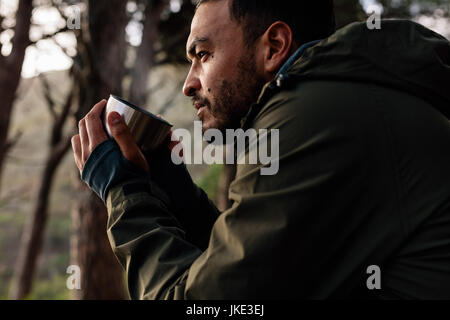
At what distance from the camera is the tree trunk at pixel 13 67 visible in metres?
4.66

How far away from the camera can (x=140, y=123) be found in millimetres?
1467

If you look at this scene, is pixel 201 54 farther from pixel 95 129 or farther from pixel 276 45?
pixel 95 129

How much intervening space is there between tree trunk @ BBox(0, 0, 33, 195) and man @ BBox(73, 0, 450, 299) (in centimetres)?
395

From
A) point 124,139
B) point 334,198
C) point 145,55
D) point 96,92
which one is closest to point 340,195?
point 334,198

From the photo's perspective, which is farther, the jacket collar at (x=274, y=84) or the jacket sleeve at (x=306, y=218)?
the jacket collar at (x=274, y=84)

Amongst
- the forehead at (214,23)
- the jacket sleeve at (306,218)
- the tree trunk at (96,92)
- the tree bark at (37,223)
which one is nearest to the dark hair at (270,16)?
the forehead at (214,23)

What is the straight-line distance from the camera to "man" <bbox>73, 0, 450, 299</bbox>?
95 centimetres

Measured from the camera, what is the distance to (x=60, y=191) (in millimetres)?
31750

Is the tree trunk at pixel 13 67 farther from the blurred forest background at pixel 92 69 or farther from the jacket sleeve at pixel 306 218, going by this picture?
the jacket sleeve at pixel 306 218

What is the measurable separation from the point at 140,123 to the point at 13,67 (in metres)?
4.01

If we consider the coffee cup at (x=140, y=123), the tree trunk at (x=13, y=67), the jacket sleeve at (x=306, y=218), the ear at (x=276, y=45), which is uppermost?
the tree trunk at (x=13, y=67)

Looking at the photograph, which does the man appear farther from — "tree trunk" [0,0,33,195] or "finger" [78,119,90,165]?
"tree trunk" [0,0,33,195]

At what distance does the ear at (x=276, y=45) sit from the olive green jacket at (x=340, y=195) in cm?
29

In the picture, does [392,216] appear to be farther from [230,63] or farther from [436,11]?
[436,11]
